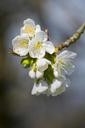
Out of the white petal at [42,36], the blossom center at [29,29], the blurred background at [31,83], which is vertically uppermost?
the blossom center at [29,29]

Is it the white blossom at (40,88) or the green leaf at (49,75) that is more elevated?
the green leaf at (49,75)

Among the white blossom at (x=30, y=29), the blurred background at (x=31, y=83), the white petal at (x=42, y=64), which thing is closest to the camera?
the white petal at (x=42, y=64)

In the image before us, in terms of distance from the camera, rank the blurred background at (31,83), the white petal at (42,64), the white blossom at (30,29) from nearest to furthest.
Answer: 1. the white petal at (42,64)
2. the white blossom at (30,29)
3. the blurred background at (31,83)

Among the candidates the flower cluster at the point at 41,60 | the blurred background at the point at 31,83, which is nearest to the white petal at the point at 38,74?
the flower cluster at the point at 41,60

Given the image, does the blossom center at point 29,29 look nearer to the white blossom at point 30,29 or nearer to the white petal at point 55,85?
the white blossom at point 30,29

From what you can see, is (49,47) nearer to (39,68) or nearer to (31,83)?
(39,68)

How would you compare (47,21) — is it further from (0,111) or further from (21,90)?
(0,111)

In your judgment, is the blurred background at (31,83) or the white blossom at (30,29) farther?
the blurred background at (31,83)

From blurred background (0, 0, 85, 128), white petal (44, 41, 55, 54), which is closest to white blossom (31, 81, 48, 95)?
white petal (44, 41, 55, 54)
